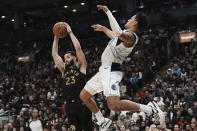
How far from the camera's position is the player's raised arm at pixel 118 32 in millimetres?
6582

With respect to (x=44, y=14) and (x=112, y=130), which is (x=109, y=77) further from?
(x=44, y=14)

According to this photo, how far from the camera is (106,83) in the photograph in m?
6.91

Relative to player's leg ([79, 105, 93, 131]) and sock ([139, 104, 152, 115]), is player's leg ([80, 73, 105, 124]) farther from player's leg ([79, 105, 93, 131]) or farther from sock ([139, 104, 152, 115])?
sock ([139, 104, 152, 115])

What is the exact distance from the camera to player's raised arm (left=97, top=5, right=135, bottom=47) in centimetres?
658

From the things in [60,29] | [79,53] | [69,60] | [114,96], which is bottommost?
[114,96]

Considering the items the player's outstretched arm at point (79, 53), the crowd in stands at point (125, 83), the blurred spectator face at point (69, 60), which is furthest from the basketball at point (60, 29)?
the crowd in stands at point (125, 83)

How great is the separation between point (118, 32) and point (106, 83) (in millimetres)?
946

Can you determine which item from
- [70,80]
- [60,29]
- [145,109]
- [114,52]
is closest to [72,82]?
[70,80]

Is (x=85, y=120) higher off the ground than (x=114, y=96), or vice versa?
(x=114, y=96)

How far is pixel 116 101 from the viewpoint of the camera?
6.86 meters

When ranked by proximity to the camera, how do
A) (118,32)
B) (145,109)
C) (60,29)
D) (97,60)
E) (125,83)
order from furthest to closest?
(97,60)
(125,83)
(60,29)
(145,109)
(118,32)

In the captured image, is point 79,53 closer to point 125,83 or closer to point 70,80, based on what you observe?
point 70,80

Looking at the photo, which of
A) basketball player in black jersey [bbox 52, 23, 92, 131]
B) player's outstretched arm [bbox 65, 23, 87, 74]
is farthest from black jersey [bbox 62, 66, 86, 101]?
player's outstretched arm [bbox 65, 23, 87, 74]

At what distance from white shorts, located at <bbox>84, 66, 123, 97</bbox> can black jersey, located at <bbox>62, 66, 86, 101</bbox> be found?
205 mm
